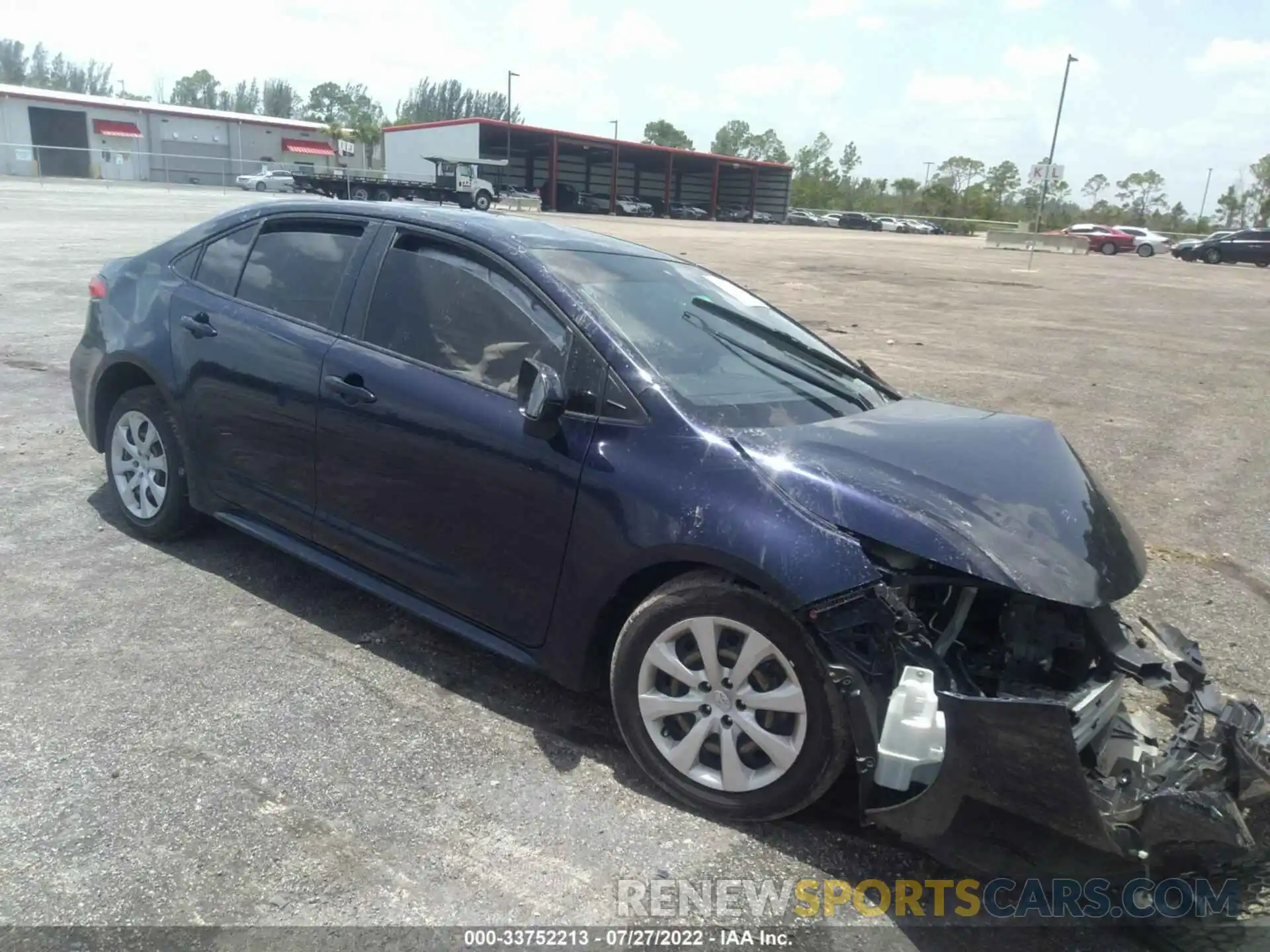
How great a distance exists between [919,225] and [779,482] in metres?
86.0

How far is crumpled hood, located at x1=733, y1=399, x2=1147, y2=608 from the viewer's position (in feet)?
8.79

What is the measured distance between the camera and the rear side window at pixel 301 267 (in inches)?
161

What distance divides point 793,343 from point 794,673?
1.79 meters

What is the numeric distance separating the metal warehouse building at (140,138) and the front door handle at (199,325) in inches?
2909

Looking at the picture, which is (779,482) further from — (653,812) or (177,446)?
(177,446)

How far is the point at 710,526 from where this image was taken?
289 centimetres

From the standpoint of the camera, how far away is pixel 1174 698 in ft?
9.86

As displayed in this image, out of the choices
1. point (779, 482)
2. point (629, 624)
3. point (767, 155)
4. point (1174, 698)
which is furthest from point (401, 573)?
point (767, 155)

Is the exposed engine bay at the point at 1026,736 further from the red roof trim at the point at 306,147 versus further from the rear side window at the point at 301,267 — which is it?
the red roof trim at the point at 306,147

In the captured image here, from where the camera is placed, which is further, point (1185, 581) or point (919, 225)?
point (919, 225)

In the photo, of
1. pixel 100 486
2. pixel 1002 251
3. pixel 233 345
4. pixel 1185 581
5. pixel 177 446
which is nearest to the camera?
pixel 233 345

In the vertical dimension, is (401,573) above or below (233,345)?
below

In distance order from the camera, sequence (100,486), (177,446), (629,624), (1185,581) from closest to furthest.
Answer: (629,624) → (177,446) → (1185,581) → (100,486)

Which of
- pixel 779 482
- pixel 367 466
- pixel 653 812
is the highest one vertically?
pixel 779 482
